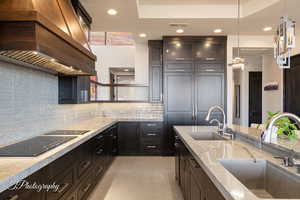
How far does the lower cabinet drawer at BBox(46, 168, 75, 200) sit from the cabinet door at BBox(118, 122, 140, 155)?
2.79m

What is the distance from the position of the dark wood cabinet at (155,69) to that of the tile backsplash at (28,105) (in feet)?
6.77

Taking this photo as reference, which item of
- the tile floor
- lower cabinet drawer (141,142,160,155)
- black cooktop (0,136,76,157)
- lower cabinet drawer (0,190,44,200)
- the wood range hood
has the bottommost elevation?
the tile floor

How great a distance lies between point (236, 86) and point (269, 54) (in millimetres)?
2259

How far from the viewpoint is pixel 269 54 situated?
5629 mm

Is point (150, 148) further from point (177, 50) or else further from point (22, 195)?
point (22, 195)

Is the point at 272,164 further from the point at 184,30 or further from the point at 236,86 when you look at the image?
the point at 236,86

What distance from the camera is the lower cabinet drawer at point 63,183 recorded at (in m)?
1.64

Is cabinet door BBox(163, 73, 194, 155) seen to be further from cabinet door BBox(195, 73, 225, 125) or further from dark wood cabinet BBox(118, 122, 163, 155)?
dark wood cabinet BBox(118, 122, 163, 155)

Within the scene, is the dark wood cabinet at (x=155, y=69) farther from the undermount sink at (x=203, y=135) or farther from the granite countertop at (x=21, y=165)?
the granite countertop at (x=21, y=165)

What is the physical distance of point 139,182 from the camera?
3.33m

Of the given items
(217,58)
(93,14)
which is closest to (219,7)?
(217,58)

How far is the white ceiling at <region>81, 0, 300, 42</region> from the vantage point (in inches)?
129

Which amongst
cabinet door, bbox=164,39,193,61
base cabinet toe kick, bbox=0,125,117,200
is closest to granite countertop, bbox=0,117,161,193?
base cabinet toe kick, bbox=0,125,117,200

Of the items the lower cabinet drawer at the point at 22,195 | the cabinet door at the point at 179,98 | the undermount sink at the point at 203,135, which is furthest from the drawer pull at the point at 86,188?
the cabinet door at the point at 179,98
